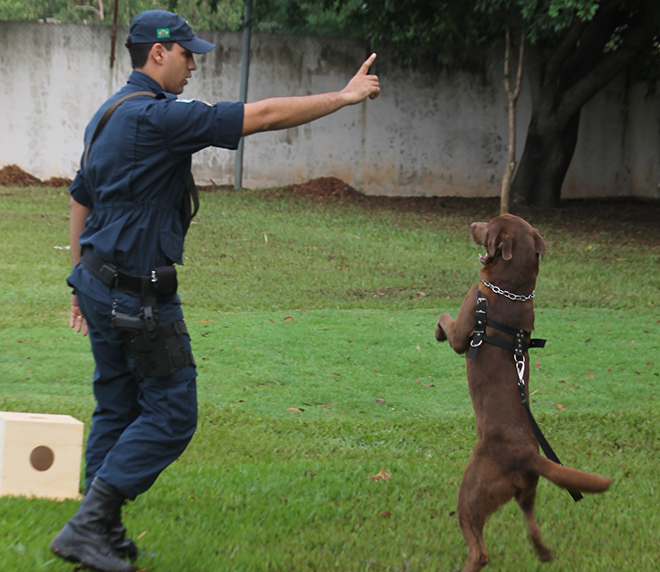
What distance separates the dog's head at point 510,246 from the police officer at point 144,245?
0.94m

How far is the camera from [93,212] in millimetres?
3191

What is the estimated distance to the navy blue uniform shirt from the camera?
2939 mm

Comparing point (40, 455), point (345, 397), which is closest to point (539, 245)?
point (40, 455)

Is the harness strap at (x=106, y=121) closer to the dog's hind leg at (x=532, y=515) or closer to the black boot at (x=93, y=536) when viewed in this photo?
the black boot at (x=93, y=536)

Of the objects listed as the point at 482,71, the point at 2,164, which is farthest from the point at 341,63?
the point at 2,164

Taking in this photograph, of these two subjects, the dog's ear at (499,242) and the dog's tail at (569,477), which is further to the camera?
the dog's ear at (499,242)

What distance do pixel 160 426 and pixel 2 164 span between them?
52.2 feet

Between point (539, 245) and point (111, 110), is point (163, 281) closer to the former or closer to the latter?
point (111, 110)

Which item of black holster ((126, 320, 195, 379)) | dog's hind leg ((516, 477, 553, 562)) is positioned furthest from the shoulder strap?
dog's hind leg ((516, 477, 553, 562))

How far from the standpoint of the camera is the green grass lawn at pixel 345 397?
3658 mm

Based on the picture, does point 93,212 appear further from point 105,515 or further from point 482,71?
point 482,71

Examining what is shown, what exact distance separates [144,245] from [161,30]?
2.91 ft

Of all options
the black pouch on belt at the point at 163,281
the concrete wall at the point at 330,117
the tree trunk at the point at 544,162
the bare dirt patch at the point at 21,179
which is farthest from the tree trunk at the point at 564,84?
the black pouch on belt at the point at 163,281

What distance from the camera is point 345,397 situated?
618 centimetres
